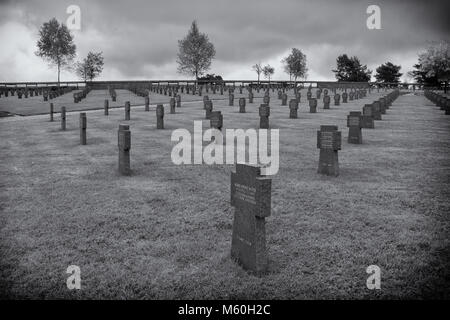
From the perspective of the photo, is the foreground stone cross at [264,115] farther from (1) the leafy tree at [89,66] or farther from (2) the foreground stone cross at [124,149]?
(1) the leafy tree at [89,66]

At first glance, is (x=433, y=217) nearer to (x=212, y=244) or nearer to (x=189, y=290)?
(x=212, y=244)

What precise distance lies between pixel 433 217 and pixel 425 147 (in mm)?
7760

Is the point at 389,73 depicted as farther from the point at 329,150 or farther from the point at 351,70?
the point at 329,150

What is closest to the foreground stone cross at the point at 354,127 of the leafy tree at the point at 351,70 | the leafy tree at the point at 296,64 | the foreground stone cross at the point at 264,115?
the foreground stone cross at the point at 264,115

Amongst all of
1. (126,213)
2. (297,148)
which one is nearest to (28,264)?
(126,213)

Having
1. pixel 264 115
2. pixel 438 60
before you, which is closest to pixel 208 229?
pixel 264 115

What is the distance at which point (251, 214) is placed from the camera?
505 centimetres

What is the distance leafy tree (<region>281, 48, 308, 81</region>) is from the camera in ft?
330

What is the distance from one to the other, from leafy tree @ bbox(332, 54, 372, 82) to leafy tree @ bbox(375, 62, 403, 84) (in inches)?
203

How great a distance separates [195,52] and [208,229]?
7219cm

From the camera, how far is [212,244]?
592 cm

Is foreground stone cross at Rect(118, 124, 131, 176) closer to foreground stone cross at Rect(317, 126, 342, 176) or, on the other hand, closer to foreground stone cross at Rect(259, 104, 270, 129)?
foreground stone cross at Rect(317, 126, 342, 176)

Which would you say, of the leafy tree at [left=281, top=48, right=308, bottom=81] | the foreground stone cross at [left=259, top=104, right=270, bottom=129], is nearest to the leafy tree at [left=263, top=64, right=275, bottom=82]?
the leafy tree at [left=281, top=48, right=308, bottom=81]

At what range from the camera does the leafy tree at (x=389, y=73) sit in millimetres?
108375
